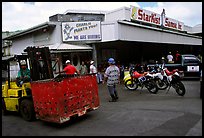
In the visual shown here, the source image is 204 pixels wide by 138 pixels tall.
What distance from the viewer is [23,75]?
8.03 metres

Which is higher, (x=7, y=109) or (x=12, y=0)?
(x=12, y=0)

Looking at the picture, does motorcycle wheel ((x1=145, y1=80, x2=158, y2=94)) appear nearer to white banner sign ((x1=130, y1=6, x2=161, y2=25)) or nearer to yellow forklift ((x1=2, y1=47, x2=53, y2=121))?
yellow forklift ((x1=2, y1=47, x2=53, y2=121))

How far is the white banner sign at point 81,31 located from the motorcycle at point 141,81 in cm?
517

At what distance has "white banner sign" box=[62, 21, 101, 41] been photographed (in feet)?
54.6

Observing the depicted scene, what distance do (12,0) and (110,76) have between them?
5.01m

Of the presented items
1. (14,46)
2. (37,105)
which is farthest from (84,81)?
(14,46)

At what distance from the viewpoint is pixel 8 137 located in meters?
6.06

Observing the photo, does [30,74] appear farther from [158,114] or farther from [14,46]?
[14,46]

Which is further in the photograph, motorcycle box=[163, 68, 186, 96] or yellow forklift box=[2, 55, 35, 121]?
motorcycle box=[163, 68, 186, 96]

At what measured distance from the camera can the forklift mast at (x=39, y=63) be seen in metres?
7.89

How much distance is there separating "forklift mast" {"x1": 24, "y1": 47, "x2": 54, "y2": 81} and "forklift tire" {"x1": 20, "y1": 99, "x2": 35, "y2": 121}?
0.90m

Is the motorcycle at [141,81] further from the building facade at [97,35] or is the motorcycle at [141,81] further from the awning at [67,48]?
the awning at [67,48]

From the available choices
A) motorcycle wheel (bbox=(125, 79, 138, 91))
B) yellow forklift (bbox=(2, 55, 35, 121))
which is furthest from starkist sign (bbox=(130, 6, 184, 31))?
yellow forklift (bbox=(2, 55, 35, 121))

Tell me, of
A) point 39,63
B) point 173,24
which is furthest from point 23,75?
point 173,24
